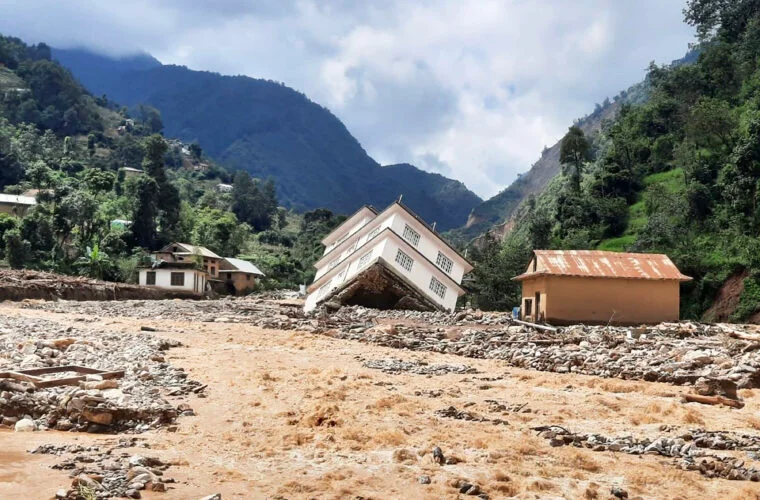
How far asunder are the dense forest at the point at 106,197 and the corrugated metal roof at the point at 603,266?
41.2 metres

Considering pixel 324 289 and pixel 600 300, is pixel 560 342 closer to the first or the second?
pixel 600 300

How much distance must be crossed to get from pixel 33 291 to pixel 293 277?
41.2 meters

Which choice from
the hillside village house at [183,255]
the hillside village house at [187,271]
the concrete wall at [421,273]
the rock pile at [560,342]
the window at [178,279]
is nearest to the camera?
the rock pile at [560,342]

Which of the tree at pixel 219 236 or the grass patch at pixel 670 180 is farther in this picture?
the tree at pixel 219 236

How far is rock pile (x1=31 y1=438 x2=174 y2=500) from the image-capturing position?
290 inches

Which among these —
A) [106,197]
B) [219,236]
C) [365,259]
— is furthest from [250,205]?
[365,259]

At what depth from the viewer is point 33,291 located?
4300 centimetres

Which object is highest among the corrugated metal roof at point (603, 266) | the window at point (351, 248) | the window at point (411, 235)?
the window at point (411, 235)

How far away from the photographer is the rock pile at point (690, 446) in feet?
30.0

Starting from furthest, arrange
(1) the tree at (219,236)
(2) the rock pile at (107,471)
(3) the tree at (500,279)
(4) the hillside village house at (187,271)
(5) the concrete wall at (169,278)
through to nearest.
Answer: (1) the tree at (219,236), (4) the hillside village house at (187,271), (5) the concrete wall at (169,278), (3) the tree at (500,279), (2) the rock pile at (107,471)

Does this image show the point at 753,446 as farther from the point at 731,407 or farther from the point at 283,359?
→ the point at 283,359

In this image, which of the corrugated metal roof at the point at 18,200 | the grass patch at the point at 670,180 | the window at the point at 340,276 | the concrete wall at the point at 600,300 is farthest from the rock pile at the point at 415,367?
the corrugated metal roof at the point at 18,200

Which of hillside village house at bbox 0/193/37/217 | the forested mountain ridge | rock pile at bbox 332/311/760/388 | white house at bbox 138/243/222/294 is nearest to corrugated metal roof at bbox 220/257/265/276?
white house at bbox 138/243/222/294

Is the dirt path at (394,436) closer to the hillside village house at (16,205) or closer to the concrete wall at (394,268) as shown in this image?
the concrete wall at (394,268)
